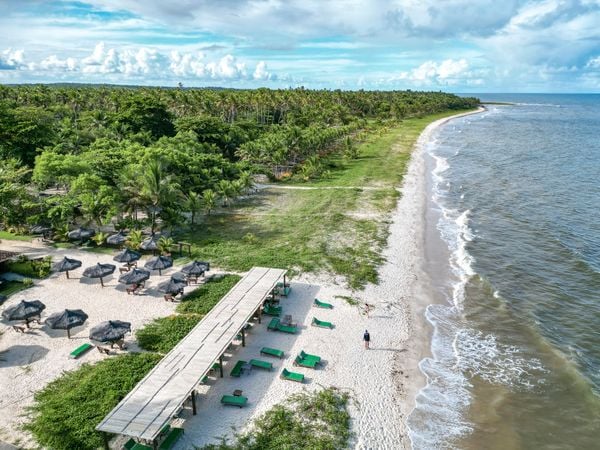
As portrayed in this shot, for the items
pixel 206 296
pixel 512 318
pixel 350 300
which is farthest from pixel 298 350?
pixel 512 318

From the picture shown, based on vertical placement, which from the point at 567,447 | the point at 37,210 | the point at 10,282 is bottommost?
the point at 567,447

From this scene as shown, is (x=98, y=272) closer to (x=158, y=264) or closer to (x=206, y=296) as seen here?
(x=158, y=264)

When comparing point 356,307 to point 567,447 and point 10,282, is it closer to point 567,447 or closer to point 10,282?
point 567,447

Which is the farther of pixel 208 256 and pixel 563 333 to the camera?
pixel 208 256

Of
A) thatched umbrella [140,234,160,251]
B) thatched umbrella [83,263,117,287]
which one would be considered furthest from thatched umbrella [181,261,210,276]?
thatched umbrella [140,234,160,251]

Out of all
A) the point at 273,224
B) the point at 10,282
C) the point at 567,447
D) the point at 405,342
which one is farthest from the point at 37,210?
→ the point at 567,447

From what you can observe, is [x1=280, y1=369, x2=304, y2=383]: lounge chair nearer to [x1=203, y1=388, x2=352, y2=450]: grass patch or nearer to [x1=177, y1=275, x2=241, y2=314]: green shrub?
[x1=203, y1=388, x2=352, y2=450]: grass patch

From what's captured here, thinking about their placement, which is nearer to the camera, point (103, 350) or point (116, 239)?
point (103, 350)
